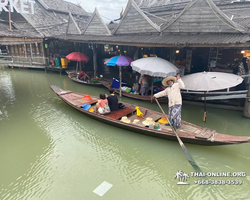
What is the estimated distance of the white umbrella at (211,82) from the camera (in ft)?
20.9

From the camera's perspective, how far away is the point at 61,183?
456 cm

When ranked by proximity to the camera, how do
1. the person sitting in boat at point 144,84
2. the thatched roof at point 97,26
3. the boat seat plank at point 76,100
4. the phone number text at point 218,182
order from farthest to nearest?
the thatched roof at point 97,26 < the person sitting in boat at point 144,84 < the boat seat plank at point 76,100 < the phone number text at point 218,182

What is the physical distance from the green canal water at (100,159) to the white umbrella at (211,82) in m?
1.81

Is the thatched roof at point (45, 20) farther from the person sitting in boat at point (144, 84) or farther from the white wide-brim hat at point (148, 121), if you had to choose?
the white wide-brim hat at point (148, 121)

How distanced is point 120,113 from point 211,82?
12.1 ft

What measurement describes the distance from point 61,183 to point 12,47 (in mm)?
22594

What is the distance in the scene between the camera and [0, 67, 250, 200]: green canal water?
14.2ft

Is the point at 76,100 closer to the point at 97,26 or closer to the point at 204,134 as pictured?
the point at 204,134

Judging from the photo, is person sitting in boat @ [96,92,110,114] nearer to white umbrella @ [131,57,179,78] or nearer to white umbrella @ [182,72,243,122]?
white umbrella @ [131,57,179,78]

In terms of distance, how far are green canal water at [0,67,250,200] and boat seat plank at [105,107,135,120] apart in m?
0.47

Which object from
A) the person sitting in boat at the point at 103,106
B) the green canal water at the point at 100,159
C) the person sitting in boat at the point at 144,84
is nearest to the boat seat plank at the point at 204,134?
the green canal water at the point at 100,159

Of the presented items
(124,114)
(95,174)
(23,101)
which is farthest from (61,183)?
(23,101)

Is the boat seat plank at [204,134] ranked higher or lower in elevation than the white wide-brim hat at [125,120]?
higher

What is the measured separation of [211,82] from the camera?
6.48 m
